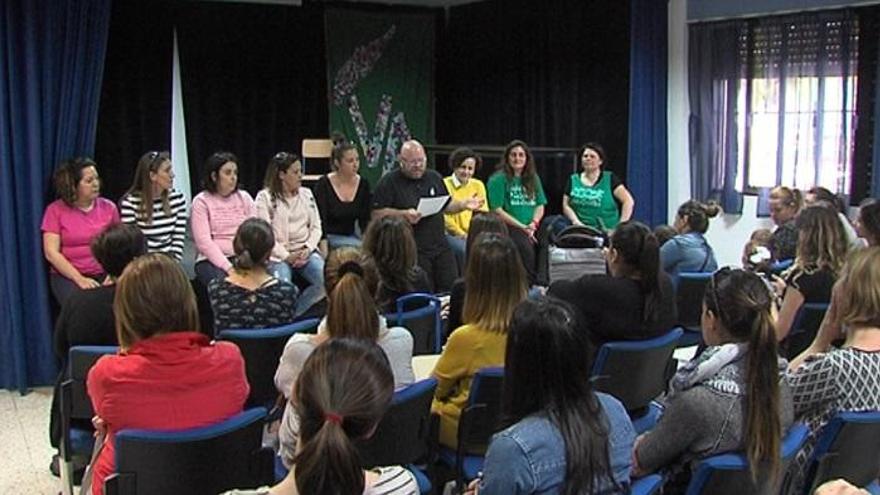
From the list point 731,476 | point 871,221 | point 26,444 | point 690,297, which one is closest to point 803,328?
point 871,221

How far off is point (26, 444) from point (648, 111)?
5.04 meters

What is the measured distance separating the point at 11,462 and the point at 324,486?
298 centimetres

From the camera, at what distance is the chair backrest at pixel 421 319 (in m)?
3.63

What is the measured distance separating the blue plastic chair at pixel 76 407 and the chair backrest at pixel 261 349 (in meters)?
0.42

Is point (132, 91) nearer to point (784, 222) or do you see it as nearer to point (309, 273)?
point (309, 273)

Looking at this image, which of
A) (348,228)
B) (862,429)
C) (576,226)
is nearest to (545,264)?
(576,226)

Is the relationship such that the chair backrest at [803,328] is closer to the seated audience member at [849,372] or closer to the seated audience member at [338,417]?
the seated audience member at [849,372]

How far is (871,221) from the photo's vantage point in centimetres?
382

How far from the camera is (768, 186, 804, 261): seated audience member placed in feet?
15.7

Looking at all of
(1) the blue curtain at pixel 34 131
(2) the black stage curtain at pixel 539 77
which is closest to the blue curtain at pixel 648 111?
(2) the black stage curtain at pixel 539 77

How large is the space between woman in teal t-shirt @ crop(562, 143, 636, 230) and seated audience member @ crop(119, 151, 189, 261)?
9.79 ft

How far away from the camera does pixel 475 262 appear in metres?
3.04

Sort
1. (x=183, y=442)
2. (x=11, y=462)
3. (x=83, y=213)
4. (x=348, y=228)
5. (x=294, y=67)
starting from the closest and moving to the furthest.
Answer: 1. (x=183, y=442)
2. (x=11, y=462)
3. (x=83, y=213)
4. (x=348, y=228)
5. (x=294, y=67)

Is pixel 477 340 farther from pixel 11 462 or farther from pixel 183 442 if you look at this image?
pixel 11 462
